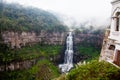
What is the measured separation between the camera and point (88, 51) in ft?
244

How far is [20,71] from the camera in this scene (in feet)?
200

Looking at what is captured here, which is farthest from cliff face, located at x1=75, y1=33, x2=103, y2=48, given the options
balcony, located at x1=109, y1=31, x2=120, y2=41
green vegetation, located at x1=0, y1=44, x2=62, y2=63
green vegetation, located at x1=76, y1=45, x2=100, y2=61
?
balcony, located at x1=109, y1=31, x2=120, y2=41

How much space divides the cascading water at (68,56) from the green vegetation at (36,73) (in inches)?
109

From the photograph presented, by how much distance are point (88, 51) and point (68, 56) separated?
20.1 ft

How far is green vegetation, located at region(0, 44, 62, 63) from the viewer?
2445 inches

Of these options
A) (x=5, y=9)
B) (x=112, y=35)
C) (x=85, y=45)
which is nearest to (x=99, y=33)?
(x=85, y=45)

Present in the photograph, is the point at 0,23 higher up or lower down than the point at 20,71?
higher up

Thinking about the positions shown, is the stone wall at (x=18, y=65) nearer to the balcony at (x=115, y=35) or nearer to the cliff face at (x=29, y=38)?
the cliff face at (x=29, y=38)

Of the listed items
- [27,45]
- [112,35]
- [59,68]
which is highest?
[112,35]

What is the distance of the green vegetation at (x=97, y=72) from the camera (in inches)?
498

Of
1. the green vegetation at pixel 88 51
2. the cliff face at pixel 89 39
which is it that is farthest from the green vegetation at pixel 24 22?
the green vegetation at pixel 88 51

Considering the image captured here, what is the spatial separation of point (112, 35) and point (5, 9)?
230ft

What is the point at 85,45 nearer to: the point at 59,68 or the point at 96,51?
the point at 96,51

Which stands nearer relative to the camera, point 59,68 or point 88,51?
point 59,68
